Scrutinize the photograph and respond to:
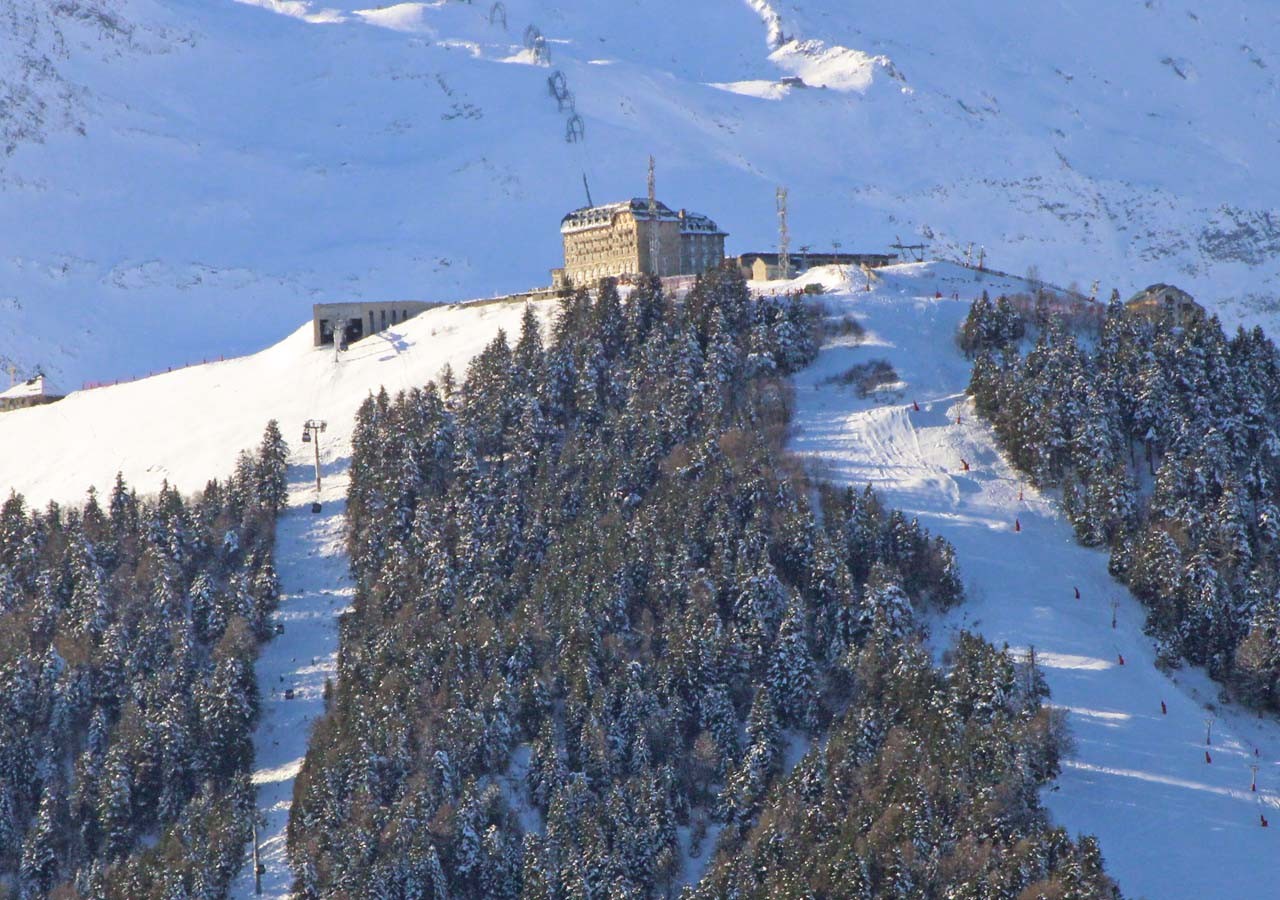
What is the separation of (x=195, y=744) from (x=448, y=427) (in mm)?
27021

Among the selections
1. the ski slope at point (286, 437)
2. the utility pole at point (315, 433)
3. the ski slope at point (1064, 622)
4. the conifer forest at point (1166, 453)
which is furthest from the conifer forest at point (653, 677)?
the conifer forest at point (1166, 453)

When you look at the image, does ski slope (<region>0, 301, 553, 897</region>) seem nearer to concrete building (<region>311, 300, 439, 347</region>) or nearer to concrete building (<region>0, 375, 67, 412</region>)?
concrete building (<region>311, 300, 439, 347</region>)

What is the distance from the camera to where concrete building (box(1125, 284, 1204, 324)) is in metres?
123

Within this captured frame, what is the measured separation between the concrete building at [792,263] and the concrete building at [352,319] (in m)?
25.9

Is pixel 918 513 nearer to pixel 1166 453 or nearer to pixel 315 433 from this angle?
pixel 1166 453

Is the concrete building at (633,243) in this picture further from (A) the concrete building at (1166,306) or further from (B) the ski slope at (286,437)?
(A) the concrete building at (1166,306)

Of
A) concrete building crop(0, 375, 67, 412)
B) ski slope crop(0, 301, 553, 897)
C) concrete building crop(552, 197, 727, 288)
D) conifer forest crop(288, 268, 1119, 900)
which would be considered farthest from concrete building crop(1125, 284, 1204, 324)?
concrete building crop(0, 375, 67, 412)

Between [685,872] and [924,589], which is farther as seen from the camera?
[924,589]

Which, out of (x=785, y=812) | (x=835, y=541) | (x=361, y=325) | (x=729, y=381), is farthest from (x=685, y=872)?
(x=361, y=325)

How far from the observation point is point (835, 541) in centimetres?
9925

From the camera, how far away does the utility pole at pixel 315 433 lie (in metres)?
121

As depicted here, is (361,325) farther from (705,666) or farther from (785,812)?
(785,812)

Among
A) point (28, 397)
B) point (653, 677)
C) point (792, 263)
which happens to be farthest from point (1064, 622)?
point (28, 397)

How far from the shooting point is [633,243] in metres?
144
